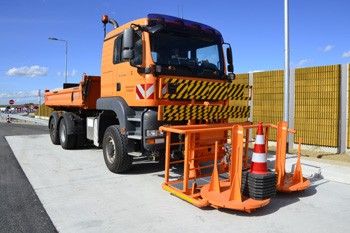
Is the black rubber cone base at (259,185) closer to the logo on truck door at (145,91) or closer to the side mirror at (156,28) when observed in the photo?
the logo on truck door at (145,91)

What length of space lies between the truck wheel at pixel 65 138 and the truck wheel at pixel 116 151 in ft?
10.0

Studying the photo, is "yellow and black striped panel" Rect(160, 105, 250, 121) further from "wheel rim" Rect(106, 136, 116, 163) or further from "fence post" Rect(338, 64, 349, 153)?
"fence post" Rect(338, 64, 349, 153)

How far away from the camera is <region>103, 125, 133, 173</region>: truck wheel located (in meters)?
5.50

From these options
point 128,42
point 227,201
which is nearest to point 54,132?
point 128,42

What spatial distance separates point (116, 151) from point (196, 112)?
1.87 meters

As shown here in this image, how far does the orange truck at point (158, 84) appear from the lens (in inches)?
193

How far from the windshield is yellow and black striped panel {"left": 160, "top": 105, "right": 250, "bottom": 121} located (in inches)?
28.7

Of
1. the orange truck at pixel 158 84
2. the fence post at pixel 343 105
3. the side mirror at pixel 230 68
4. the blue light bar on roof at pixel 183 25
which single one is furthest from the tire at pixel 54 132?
the fence post at pixel 343 105

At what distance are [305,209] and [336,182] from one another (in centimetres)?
188

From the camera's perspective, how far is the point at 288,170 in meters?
5.99

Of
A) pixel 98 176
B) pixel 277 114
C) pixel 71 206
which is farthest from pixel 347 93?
pixel 71 206

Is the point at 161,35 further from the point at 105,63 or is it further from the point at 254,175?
the point at 254,175

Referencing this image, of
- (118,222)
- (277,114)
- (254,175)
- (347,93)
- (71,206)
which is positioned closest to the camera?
(118,222)

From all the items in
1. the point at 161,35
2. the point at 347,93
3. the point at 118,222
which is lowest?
the point at 118,222
